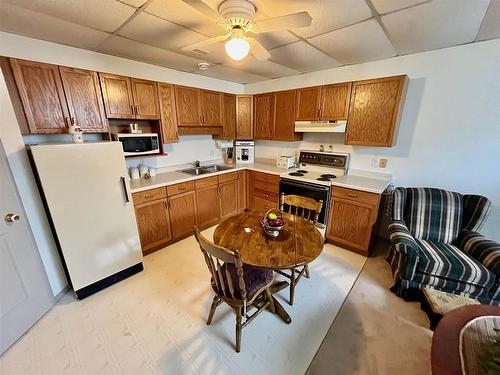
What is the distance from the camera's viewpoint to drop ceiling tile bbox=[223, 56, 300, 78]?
2.64 m

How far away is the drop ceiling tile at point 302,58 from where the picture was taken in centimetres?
218

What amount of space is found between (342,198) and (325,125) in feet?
3.36

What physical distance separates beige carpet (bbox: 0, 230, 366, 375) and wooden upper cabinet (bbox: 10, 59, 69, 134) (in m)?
1.68

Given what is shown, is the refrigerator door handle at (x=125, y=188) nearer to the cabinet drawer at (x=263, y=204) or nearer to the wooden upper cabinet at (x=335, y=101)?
the cabinet drawer at (x=263, y=204)

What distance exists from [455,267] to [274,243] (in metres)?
1.54

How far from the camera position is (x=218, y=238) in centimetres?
165

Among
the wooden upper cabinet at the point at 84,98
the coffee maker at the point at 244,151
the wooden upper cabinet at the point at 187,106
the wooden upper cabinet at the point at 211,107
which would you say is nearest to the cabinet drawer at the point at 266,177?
the coffee maker at the point at 244,151

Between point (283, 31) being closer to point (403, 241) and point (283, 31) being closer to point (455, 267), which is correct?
point (403, 241)

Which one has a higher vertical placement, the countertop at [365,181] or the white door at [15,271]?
the countertop at [365,181]

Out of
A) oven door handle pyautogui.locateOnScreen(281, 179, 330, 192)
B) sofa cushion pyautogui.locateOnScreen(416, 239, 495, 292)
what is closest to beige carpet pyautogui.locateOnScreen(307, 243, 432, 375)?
sofa cushion pyautogui.locateOnScreen(416, 239, 495, 292)

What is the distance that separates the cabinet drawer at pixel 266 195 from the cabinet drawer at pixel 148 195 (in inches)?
60.8

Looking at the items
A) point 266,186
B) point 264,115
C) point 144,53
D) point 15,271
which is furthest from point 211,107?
point 15,271

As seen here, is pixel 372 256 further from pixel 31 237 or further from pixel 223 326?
pixel 31 237

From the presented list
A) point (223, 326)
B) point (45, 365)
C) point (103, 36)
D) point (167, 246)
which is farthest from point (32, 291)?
point (103, 36)
